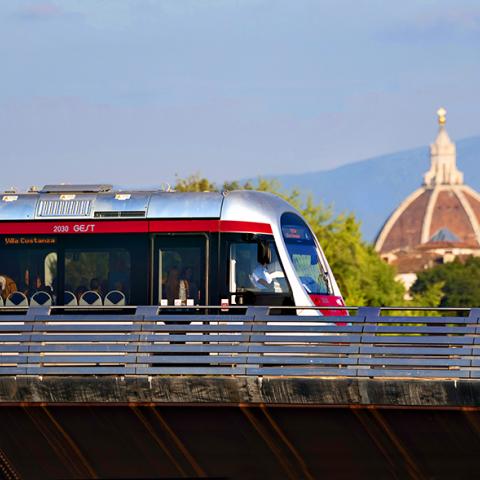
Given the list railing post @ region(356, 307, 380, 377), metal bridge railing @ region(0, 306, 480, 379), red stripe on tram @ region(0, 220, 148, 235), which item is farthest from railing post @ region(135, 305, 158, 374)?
red stripe on tram @ region(0, 220, 148, 235)

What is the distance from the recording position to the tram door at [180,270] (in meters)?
34.4

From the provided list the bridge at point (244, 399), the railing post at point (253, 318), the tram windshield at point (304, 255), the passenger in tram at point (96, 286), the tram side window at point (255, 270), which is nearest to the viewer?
the bridge at point (244, 399)

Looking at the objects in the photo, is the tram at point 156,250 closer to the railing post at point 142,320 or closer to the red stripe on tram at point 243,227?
the red stripe on tram at point 243,227

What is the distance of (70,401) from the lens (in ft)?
87.8

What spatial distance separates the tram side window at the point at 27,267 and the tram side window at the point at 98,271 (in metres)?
0.35

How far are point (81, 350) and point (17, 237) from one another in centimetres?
849

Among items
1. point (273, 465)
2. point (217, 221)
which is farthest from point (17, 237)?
point (273, 465)

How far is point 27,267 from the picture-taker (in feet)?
116

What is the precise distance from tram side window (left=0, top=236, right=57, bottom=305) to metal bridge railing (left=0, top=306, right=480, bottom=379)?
6484 millimetres

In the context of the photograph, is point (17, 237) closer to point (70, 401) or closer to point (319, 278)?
point (319, 278)

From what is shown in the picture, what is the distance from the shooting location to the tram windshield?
34.8 metres

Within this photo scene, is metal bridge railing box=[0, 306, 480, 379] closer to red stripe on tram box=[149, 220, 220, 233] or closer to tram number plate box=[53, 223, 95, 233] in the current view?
red stripe on tram box=[149, 220, 220, 233]

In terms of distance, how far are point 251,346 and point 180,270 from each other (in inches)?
323

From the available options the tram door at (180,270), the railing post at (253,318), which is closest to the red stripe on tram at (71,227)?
the tram door at (180,270)
